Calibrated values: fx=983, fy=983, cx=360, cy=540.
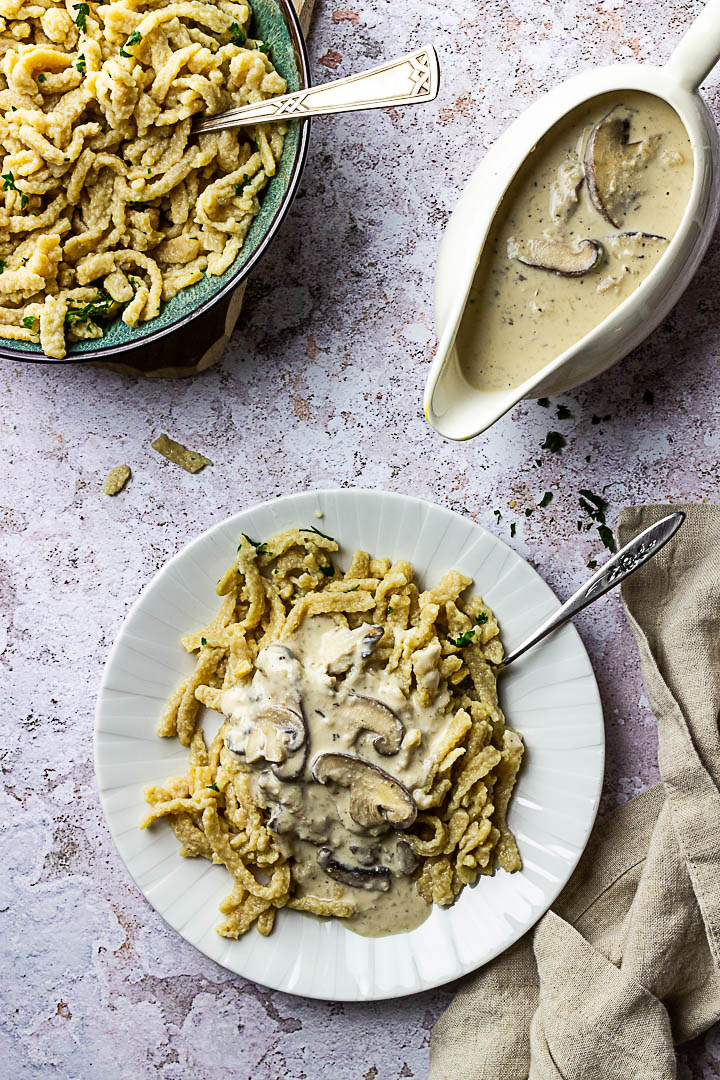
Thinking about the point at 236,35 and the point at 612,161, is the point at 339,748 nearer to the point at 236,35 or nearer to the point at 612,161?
the point at 612,161

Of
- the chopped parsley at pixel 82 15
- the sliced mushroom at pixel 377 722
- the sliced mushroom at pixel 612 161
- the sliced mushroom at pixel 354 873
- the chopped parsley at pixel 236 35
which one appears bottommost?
the sliced mushroom at pixel 354 873

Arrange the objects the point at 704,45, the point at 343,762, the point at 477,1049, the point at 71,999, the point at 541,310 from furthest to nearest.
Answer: the point at 71,999 < the point at 477,1049 < the point at 343,762 < the point at 541,310 < the point at 704,45

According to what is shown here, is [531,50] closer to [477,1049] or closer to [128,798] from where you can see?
[128,798]

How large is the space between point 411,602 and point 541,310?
2.20 ft

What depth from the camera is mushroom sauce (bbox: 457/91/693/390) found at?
1.64m

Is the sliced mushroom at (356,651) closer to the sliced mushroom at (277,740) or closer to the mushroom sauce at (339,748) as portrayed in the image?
the mushroom sauce at (339,748)

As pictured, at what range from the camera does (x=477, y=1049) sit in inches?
81.9

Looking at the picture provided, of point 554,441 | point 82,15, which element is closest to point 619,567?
point 554,441

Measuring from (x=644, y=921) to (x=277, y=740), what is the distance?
2.81 feet

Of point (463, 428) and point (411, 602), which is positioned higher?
point (463, 428)

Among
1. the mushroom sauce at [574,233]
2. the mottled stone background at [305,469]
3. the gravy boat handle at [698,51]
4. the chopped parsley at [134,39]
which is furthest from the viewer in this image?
the mottled stone background at [305,469]

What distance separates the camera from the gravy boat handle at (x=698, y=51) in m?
1.49

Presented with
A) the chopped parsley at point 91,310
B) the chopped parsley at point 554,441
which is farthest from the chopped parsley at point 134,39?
the chopped parsley at point 554,441

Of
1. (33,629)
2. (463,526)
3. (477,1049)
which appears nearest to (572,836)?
(477,1049)
